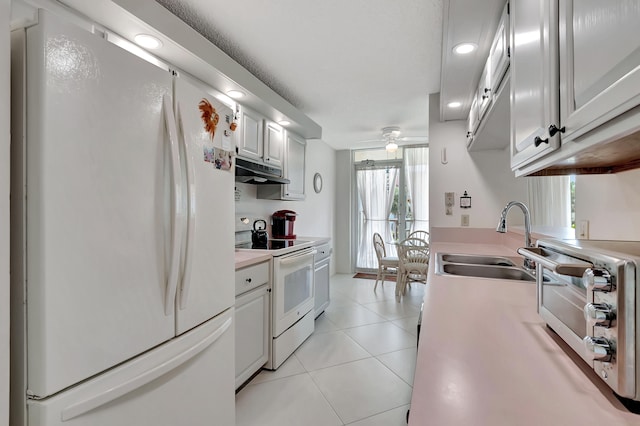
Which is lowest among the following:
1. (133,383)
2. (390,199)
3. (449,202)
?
(133,383)

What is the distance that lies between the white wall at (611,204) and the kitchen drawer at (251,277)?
1851 millimetres

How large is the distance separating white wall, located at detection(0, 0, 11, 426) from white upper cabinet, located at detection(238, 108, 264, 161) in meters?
1.64

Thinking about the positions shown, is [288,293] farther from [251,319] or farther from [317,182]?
[317,182]

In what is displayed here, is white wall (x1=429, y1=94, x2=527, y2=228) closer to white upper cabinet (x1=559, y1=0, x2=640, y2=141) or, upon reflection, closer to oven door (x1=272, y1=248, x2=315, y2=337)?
oven door (x1=272, y1=248, x2=315, y2=337)

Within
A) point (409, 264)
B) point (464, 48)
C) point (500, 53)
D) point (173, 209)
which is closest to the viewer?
point (173, 209)

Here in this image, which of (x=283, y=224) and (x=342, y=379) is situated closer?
(x=342, y=379)

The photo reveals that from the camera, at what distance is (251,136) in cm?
255

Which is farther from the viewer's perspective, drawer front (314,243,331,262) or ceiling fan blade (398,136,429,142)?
ceiling fan blade (398,136,429,142)

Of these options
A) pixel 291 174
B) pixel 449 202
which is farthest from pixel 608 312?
pixel 291 174

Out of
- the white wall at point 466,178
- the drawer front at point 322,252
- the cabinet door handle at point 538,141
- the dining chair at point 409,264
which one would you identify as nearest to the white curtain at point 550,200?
the white wall at point 466,178

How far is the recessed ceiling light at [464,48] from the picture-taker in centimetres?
173

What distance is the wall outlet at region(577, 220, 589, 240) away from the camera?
1.49 metres

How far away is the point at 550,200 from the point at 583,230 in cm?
190

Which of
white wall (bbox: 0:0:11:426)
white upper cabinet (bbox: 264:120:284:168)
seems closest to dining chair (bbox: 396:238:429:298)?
white upper cabinet (bbox: 264:120:284:168)
